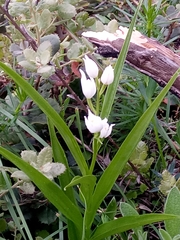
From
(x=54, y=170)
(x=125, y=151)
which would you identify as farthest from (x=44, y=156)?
(x=125, y=151)

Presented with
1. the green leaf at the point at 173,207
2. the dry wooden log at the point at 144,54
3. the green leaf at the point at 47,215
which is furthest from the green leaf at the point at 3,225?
the dry wooden log at the point at 144,54

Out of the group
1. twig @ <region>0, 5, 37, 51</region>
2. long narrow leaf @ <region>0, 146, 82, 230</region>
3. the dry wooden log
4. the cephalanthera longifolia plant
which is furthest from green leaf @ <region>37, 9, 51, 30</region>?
long narrow leaf @ <region>0, 146, 82, 230</region>

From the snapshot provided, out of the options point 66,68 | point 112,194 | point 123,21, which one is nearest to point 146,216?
point 112,194

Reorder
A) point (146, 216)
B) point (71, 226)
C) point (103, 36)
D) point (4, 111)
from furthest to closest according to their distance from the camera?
point (103, 36) → point (4, 111) → point (71, 226) → point (146, 216)

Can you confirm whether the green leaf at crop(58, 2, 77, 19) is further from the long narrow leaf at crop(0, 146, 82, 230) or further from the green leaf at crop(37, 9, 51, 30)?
the long narrow leaf at crop(0, 146, 82, 230)

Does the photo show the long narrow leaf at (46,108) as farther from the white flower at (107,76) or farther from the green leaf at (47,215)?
the green leaf at (47,215)

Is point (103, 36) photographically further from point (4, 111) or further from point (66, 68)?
point (4, 111)

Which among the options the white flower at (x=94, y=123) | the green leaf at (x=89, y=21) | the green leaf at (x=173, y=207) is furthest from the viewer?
the green leaf at (x=89, y=21)
